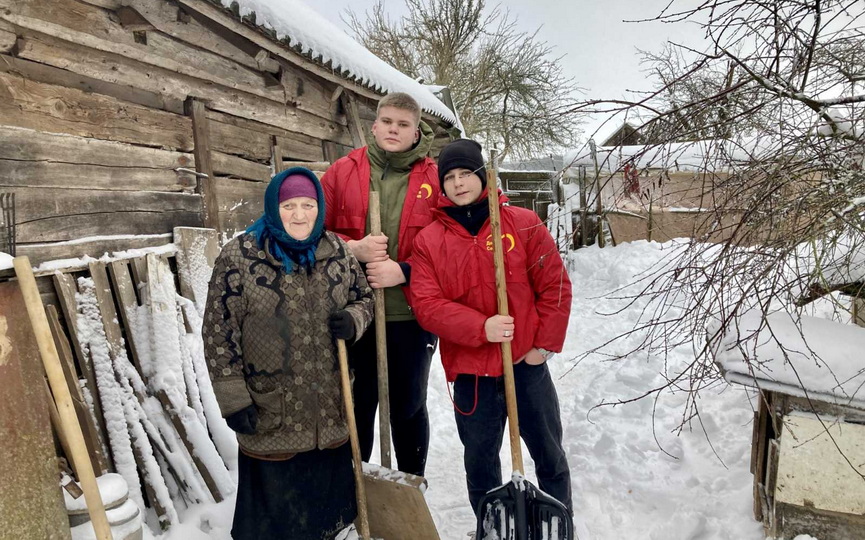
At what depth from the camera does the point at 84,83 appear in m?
2.95

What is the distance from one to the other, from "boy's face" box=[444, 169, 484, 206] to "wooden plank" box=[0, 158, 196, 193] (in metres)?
2.11

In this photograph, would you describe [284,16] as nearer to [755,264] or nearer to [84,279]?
[84,279]

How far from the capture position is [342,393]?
2.17 metres

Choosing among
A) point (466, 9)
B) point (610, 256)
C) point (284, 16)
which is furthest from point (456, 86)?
point (284, 16)

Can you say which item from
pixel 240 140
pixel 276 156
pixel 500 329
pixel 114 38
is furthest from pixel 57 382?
pixel 276 156

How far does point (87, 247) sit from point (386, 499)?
213cm

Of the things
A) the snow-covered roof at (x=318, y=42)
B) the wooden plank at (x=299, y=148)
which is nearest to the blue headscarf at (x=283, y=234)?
the snow-covered roof at (x=318, y=42)

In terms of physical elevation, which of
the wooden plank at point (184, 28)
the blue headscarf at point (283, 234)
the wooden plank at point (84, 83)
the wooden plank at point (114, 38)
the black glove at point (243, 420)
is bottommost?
the black glove at point (243, 420)

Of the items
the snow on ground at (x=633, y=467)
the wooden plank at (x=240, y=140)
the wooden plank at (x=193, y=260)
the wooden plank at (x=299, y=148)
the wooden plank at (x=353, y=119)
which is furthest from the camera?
the wooden plank at (x=353, y=119)

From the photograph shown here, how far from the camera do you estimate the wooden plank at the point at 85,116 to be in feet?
8.45

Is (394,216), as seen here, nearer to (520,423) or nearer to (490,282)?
(490,282)

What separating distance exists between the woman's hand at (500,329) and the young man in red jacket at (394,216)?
45 centimetres

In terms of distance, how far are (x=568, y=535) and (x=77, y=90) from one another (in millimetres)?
3316

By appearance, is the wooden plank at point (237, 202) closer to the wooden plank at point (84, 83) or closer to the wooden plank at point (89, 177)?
the wooden plank at point (89, 177)
